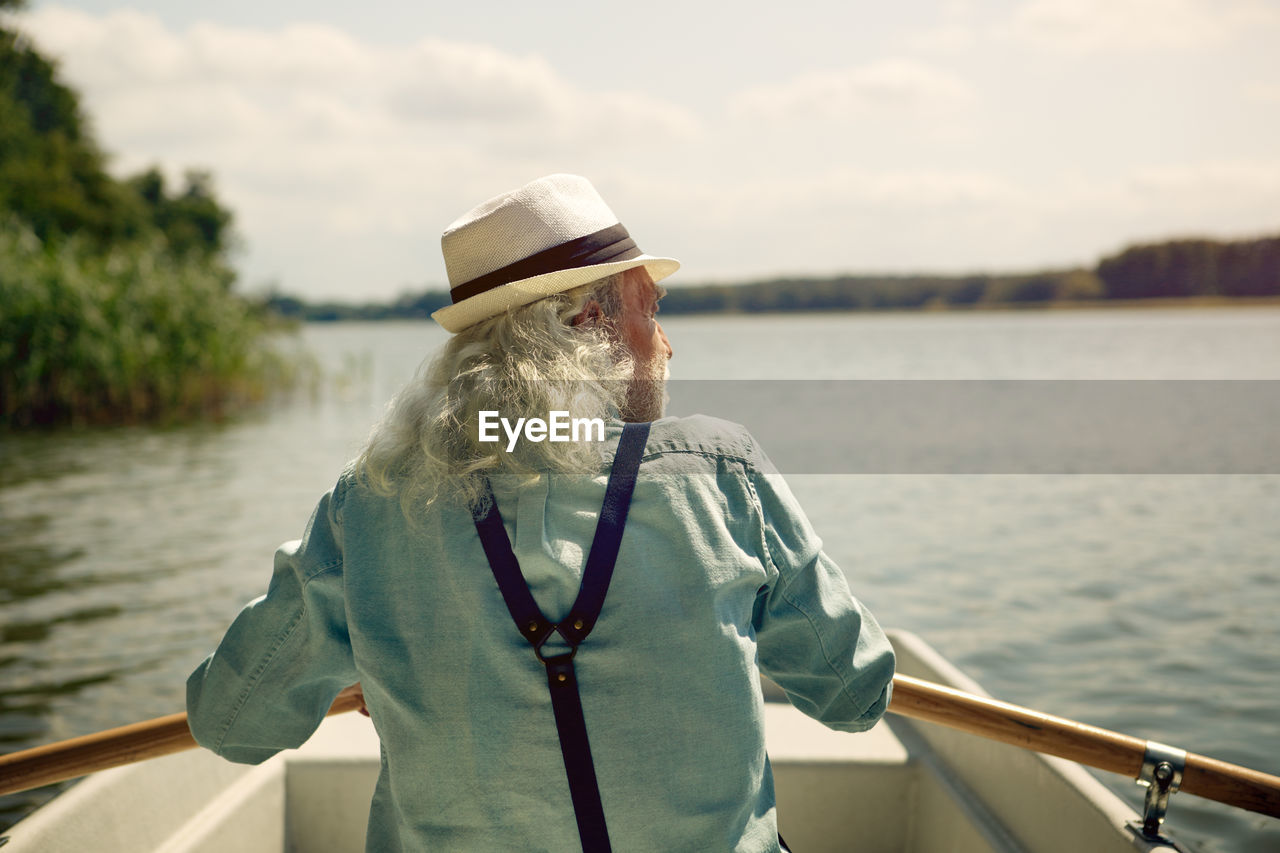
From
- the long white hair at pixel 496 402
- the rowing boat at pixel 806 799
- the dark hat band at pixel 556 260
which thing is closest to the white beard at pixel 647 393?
the long white hair at pixel 496 402

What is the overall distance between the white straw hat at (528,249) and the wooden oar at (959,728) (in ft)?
3.08

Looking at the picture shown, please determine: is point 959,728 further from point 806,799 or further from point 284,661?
point 284,661

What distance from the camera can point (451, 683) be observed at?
977 mm

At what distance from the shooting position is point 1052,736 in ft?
5.49

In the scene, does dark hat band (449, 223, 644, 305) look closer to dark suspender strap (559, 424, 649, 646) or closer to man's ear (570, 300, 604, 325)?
man's ear (570, 300, 604, 325)

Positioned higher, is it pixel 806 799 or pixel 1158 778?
pixel 1158 778

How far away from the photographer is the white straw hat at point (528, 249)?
3.74 feet

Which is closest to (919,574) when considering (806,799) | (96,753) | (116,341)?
A: (806,799)

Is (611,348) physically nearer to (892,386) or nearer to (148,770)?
(148,770)

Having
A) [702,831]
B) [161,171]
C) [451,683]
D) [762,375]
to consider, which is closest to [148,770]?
[451,683]

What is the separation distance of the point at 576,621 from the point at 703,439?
0.24 m

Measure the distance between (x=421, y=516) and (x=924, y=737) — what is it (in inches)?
74.1

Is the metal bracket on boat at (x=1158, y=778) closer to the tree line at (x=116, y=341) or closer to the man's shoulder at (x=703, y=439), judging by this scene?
the man's shoulder at (x=703, y=439)
